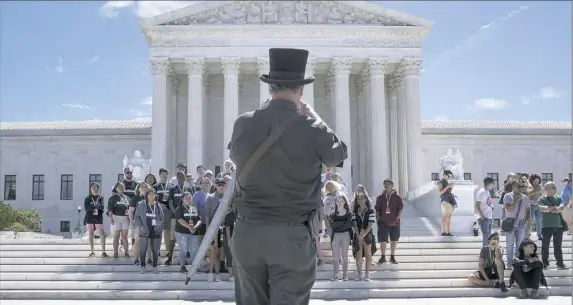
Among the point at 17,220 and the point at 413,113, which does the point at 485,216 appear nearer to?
the point at 413,113

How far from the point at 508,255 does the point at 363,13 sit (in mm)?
27183

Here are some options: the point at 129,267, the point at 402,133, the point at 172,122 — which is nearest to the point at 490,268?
the point at 129,267

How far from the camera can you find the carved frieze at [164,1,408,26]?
4006 centimetres

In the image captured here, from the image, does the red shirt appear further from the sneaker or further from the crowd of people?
the sneaker

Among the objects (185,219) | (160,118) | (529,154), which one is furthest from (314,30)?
(185,219)

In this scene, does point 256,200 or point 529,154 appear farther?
point 529,154

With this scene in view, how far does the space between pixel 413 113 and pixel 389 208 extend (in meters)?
24.4

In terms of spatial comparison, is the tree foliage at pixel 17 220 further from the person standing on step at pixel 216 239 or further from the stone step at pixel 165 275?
the person standing on step at pixel 216 239

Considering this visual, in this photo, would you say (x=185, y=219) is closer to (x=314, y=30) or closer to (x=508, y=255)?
(x=508, y=255)

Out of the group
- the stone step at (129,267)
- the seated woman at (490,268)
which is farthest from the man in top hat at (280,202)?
the stone step at (129,267)

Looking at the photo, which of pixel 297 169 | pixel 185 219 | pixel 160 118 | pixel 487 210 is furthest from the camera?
pixel 160 118

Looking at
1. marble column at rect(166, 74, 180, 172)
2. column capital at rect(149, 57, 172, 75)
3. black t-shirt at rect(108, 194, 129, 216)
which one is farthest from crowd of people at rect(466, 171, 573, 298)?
marble column at rect(166, 74, 180, 172)

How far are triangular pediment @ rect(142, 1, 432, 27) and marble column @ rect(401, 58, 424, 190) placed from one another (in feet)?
9.19

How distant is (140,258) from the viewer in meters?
15.9
